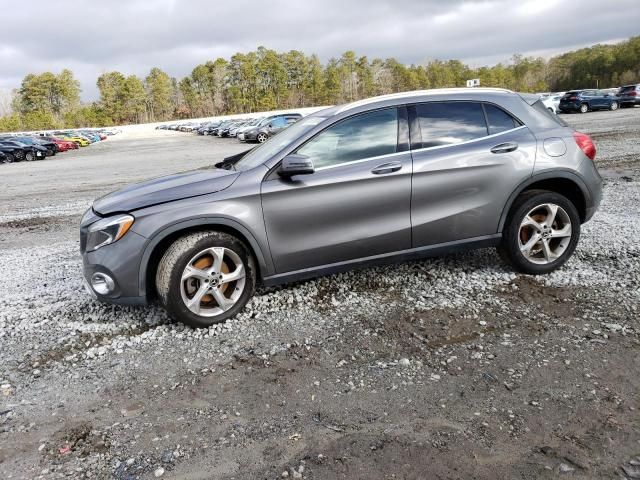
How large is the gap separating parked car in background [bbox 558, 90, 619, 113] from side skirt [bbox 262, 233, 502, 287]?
35084 millimetres

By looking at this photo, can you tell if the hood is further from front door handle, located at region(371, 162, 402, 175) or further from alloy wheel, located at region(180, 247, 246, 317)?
front door handle, located at region(371, 162, 402, 175)

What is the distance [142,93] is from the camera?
393 feet

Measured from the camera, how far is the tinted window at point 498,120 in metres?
4.37

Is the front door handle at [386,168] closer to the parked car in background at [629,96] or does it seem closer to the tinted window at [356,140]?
the tinted window at [356,140]

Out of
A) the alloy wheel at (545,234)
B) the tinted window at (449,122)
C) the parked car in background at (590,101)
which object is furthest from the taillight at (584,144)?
the parked car in background at (590,101)

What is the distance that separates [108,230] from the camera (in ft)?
12.2

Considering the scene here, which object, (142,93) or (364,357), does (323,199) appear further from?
(142,93)

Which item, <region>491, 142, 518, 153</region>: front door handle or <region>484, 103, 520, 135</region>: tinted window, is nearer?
<region>491, 142, 518, 153</region>: front door handle

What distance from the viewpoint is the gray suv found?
372 centimetres

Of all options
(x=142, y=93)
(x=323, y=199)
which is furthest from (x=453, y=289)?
(x=142, y=93)

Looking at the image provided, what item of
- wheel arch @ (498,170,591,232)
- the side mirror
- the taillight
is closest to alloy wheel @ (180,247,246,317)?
the side mirror

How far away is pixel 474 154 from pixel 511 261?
3.54ft

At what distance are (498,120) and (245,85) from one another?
126m

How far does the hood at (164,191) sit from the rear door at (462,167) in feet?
5.27
